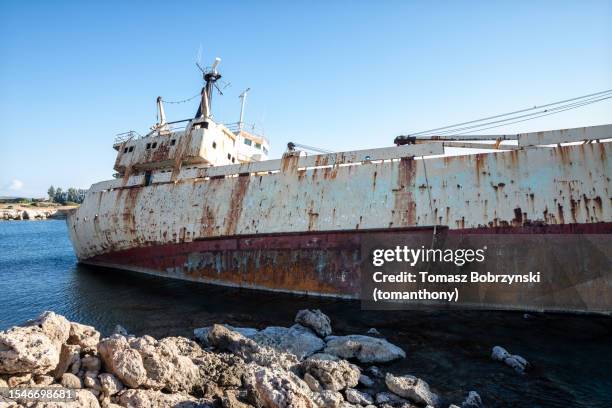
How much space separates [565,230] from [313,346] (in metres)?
7.85

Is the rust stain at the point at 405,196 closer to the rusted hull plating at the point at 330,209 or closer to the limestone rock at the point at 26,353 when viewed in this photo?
the rusted hull plating at the point at 330,209

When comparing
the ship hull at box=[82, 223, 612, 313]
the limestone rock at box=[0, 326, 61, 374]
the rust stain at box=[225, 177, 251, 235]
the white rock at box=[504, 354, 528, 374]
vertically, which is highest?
the rust stain at box=[225, 177, 251, 235]

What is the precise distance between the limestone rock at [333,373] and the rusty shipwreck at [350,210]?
5.19 metres

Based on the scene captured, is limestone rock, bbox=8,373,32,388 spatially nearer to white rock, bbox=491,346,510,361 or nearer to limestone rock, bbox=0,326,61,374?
limestone rock, bbox=0,326,61,374

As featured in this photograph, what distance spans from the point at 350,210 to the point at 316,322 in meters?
4.54

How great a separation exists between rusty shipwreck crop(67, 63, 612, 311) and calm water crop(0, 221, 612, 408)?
2.77 ft

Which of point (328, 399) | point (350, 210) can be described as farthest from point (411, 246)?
point (328, 399)

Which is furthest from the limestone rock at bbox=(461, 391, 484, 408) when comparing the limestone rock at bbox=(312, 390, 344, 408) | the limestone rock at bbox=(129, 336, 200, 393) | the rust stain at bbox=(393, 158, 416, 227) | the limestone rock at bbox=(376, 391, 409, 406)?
the rust stain at bbox=(393, 158, 416, 227)

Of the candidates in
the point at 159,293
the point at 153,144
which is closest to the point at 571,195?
the point at 159,293

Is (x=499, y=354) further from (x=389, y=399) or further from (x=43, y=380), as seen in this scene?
(x=43, y=380)

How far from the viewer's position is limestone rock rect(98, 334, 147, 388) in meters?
5.01

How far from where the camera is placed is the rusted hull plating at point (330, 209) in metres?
10.0

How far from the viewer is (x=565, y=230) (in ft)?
31.7

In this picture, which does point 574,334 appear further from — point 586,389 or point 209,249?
point 209,249
